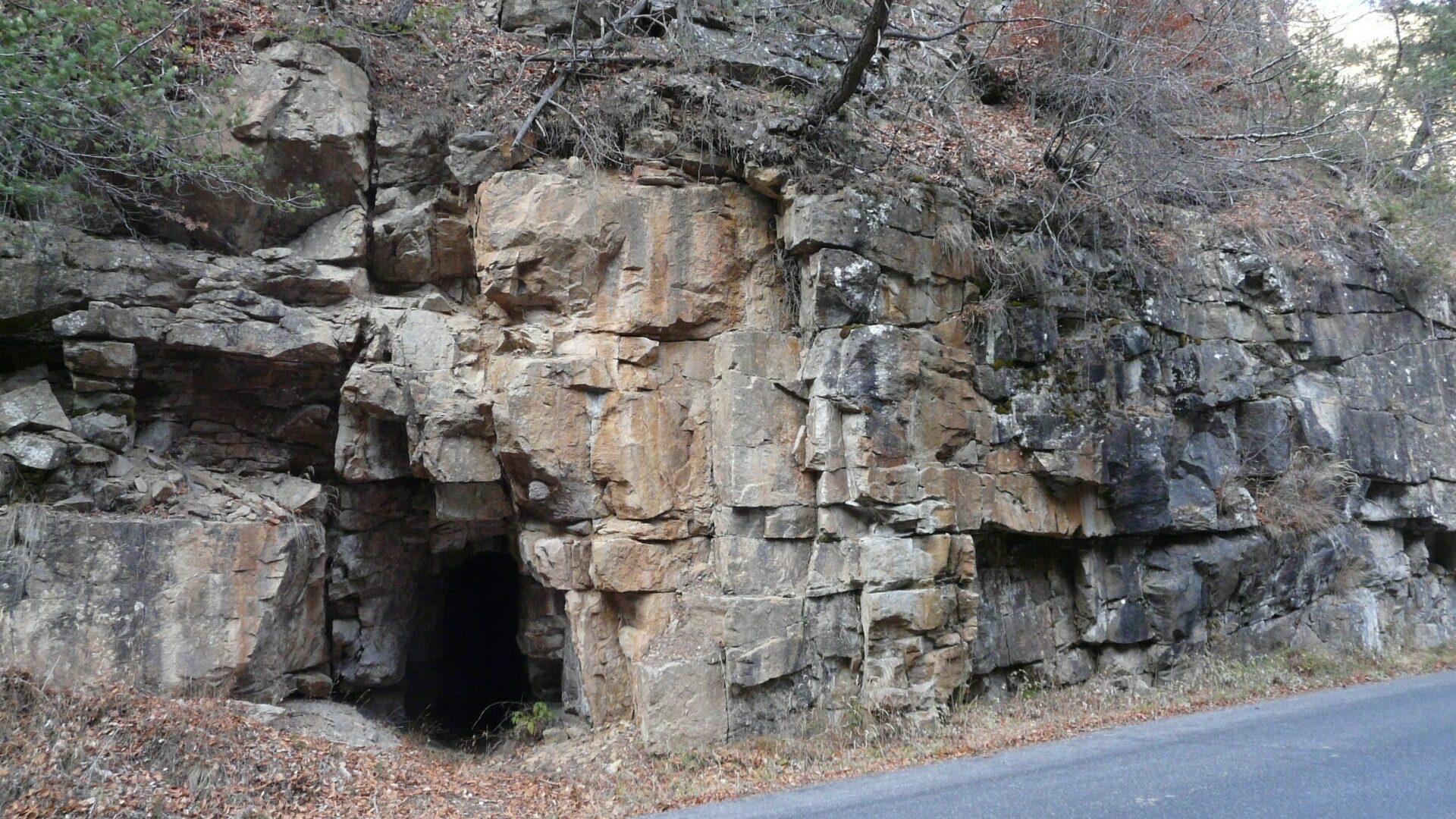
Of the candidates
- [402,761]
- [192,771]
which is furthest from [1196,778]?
[192,771]

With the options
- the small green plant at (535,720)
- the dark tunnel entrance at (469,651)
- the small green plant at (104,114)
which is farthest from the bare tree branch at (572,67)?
the small green plant at (535,720)

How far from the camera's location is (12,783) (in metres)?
6.04

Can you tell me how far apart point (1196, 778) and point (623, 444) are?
5.42 metres

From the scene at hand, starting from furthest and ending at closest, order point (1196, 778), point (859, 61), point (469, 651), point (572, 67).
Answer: point (469, 651)
point (572, 67)
point (859, 61)
point (1196, 778)

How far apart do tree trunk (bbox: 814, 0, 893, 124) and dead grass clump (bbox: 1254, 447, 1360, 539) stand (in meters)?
6.73

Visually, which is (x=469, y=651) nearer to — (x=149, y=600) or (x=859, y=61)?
(x=149, y=600)

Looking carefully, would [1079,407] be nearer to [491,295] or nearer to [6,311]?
[491,295]

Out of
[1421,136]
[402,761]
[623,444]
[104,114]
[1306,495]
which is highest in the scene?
[1421,136]

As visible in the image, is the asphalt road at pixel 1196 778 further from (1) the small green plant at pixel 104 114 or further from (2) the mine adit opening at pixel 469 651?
(1) the small green plant at pixel 104 114

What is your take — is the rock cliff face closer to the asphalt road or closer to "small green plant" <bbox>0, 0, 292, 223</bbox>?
"small green plant" <bbox>0, 0, 292, 223</bbox>

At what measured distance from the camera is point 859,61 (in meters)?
8.54

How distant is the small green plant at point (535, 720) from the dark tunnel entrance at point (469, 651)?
2036 millimetres

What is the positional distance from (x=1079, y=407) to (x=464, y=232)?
679 cm

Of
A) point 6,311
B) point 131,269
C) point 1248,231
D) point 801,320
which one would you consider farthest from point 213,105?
point 1248,231
